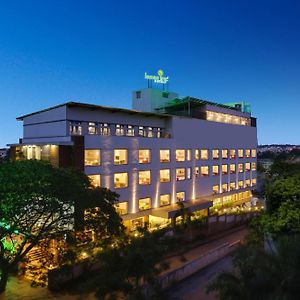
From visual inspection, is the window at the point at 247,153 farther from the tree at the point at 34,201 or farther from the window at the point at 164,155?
the tree at the point at 34,201

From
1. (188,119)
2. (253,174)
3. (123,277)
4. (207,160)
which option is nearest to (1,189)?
(123,277)

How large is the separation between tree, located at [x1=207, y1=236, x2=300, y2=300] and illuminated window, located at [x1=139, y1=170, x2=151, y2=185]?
79.4ft

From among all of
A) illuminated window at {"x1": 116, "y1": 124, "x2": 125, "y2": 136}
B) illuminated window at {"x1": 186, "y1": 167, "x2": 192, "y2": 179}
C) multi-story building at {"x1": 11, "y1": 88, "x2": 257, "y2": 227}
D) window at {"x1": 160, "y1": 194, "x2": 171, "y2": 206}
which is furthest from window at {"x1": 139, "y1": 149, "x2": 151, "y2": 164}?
illuminated window at {"x1": 186, "y1": 167, "x2": 192, "y2": 179}

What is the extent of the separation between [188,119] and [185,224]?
14.4 m

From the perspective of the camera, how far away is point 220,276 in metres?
14.4

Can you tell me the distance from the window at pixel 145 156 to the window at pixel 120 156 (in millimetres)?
2415

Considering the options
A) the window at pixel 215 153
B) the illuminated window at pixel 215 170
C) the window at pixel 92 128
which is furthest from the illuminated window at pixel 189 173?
Result: the window at pixel 92 128

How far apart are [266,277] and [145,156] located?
26756mm

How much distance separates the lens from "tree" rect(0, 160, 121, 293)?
765 inches

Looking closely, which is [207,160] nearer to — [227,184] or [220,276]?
[227,184]

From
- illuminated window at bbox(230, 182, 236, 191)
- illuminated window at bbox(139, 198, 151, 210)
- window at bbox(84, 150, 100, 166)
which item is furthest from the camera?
illuminated window at bbox(230, 182, 236, 191)

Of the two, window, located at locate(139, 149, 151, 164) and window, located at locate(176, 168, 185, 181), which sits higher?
window, located at locate(139, 149, 151, 164)

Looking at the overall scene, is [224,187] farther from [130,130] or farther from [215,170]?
[130,130]

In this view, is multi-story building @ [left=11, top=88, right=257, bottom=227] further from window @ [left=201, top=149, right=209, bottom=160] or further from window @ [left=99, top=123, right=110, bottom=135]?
window @ [left=99, top=123, right=110, bottom=135]
